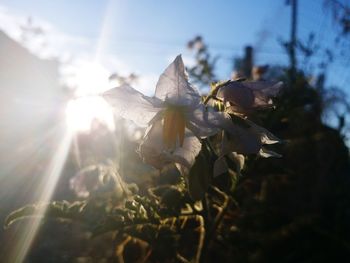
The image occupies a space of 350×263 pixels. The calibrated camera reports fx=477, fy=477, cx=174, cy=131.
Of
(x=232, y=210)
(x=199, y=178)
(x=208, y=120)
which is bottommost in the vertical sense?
(x=232, y=210)

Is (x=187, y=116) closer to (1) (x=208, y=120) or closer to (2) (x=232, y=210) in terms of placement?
(1) (x=208, y=120)

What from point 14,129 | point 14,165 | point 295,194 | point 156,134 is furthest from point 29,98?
point 156,134

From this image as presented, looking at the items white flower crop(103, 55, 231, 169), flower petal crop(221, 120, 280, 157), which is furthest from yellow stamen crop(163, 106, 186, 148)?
flower petal crop(221, 120, 280, 157)

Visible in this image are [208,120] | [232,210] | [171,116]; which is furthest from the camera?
[232,210]

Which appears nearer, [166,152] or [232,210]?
[166,152]

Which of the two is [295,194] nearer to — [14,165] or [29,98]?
[14,165]

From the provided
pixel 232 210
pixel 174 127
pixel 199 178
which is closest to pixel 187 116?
pixel 174 127

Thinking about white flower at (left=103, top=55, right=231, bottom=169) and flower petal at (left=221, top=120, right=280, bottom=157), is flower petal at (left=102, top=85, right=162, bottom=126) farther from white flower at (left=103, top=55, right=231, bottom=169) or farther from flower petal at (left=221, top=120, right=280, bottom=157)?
flower petal at (left=221, top=120, right=280, bottom=157)
